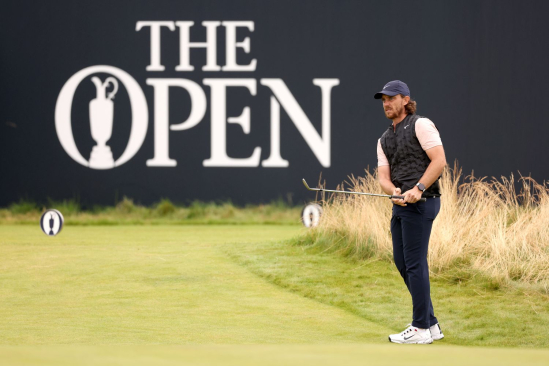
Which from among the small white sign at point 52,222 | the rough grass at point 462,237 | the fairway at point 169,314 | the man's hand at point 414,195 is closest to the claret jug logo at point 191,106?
the small white sign at point 52,222

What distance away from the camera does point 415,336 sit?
4.42 metres

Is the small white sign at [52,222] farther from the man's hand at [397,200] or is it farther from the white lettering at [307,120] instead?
the man's hand at [397,200]

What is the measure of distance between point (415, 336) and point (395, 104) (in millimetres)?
1299

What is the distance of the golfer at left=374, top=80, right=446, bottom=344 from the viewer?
438cm

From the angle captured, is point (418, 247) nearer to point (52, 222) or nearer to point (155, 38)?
point (52, 222)

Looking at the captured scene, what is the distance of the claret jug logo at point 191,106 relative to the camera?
37.8 feet

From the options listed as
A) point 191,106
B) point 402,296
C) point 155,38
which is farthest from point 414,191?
point 155,38

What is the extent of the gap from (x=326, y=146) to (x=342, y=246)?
3755 mm

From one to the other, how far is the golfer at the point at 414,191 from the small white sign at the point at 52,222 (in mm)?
5998

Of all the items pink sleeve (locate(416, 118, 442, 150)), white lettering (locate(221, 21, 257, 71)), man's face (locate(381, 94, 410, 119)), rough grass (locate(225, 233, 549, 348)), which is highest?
white lettering (locate(221, 21, 257, 71))

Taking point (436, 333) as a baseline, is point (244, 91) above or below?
above

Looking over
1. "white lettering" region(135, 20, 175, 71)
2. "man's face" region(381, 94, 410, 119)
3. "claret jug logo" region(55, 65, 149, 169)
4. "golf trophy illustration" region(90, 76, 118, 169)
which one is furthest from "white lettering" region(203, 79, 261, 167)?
"man's face" region(381, 94, 410, 119)

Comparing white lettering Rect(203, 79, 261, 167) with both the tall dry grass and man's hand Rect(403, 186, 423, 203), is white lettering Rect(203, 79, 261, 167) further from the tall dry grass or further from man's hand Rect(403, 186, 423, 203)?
man's hand Rect(403, 186, 423, 203)

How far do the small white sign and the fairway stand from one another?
464 mm
